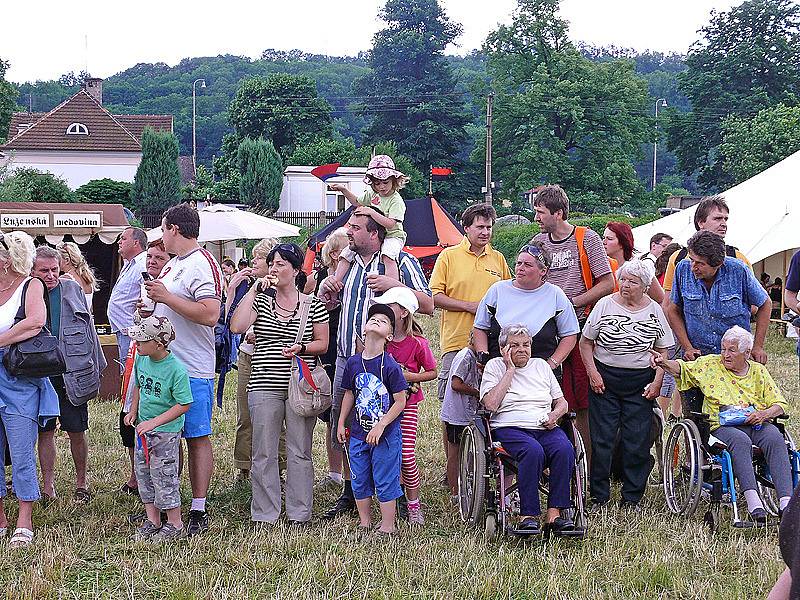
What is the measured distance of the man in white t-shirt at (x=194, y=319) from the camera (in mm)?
5660

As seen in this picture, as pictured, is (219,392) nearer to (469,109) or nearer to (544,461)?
(544,461)

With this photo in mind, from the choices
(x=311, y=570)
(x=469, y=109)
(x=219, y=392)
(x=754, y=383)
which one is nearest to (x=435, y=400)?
(x=219, y=392)

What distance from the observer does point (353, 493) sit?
602cm

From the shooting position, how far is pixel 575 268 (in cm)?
645

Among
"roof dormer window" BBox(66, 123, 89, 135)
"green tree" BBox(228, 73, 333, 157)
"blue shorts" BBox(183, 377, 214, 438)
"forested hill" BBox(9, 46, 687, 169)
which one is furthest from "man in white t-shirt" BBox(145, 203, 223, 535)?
"forested hill" BBox(9, 46, 687, 169)

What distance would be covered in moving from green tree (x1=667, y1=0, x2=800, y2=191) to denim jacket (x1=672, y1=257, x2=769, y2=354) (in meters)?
44.8

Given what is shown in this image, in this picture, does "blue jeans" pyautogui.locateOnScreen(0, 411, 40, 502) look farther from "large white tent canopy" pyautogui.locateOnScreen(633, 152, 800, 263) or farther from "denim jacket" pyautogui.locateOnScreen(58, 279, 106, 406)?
"large white tent canopy" pyautogui.locateOnScreen(633, 152, 800, 263)

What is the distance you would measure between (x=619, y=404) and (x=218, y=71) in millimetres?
102814

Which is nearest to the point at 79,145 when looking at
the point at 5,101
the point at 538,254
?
the point at 5,101

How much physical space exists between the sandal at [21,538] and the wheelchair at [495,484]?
2533mm

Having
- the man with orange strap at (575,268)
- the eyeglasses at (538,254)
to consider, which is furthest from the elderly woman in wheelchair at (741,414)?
the eyeglasses at (538,254)

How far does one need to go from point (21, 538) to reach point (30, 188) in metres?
30.4

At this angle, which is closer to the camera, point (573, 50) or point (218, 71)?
point (573, 50)

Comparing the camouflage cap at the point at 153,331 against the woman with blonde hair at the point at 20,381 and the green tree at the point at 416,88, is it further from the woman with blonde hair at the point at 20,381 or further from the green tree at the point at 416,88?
the green tree at the point at 416,88
